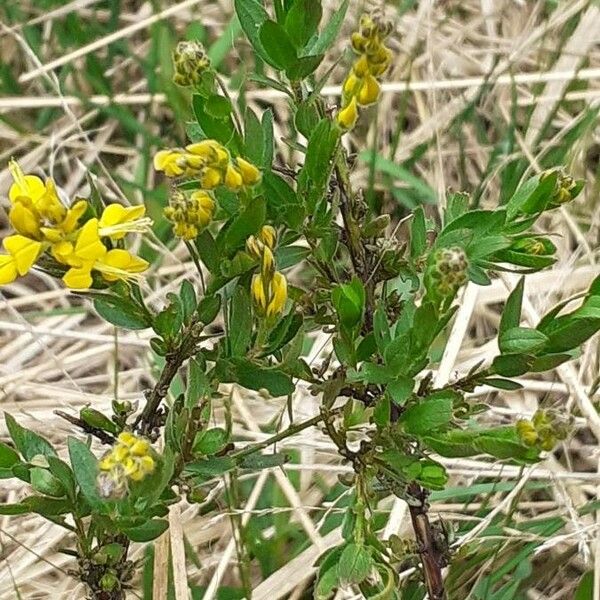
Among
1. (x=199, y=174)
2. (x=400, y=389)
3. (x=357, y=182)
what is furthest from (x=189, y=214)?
(x=357, y=182)

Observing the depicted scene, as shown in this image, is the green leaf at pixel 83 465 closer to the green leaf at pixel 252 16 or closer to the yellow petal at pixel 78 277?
the yellow petal at pixel 78 277

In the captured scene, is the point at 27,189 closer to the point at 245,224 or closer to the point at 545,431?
the point at 245,224

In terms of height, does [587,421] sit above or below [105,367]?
above

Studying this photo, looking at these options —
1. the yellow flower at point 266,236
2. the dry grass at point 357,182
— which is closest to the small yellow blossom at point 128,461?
the yellow flower at point 266,236

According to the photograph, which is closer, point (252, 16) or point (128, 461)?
point (128, 461)

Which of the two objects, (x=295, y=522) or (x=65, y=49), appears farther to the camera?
(x=65, y=49)

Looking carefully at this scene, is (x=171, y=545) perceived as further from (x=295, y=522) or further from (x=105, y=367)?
(x=105, y=367)

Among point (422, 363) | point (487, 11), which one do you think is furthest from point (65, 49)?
point (422, 363)
